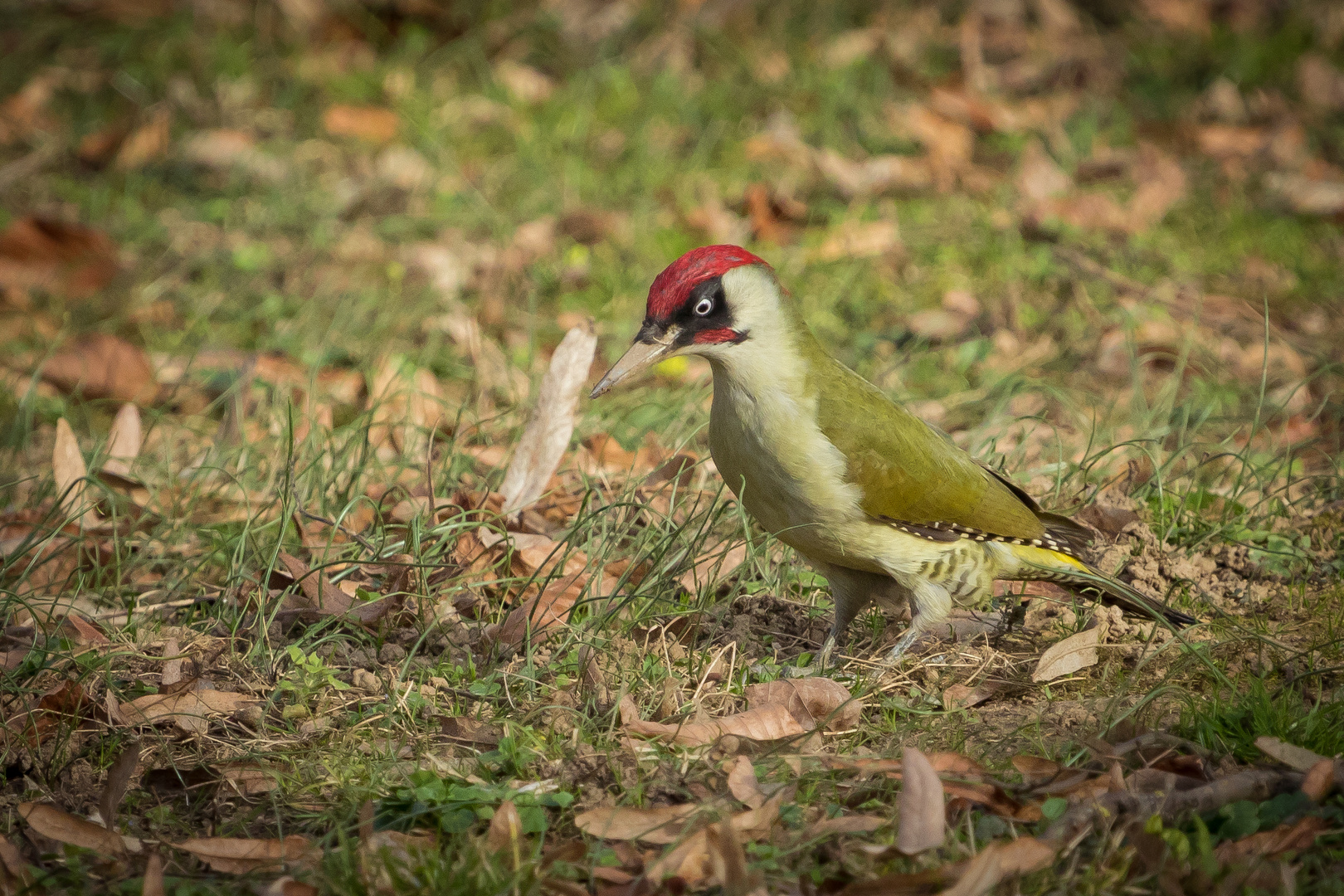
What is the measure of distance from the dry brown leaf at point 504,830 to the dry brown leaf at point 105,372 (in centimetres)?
317

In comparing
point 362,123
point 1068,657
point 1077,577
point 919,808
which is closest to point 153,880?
point 919,808

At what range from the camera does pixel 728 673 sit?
10.5ft

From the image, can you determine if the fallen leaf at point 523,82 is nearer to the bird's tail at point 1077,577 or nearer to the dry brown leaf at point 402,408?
the dry brown leaf at point 402,408

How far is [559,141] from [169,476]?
11.8 ft

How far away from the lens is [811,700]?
301 cm

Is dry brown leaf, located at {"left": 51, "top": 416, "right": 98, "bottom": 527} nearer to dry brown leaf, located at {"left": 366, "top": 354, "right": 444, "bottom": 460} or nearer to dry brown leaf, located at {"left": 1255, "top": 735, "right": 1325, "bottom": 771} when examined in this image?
dry brown leaf, located at {"left": 366, "top": 354, "right": 444, "bottom": 460}

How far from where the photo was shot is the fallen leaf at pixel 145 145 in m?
6.97

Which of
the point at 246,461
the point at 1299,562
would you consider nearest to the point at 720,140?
the point at 246,461

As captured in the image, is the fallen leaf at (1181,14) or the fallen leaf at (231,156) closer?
the fallen leaf at (231,156)

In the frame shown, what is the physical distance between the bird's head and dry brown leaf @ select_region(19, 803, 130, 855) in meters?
1.42

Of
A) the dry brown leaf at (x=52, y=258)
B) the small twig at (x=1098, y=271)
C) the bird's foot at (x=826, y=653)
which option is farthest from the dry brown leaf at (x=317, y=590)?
the small twig at (x=1098, y=271)

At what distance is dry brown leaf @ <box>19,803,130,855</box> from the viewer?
2531 mm

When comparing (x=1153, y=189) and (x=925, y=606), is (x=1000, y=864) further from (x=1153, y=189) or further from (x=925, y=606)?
(x=1153, y=189)

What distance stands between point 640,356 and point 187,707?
1.34 metres
